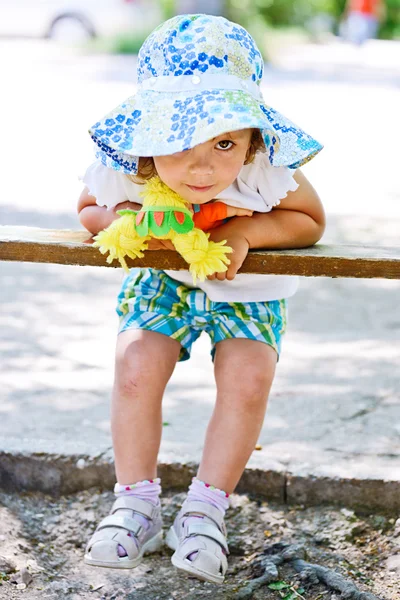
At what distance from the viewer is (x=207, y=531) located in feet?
8.10

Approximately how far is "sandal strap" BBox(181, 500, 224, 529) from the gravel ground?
14cm

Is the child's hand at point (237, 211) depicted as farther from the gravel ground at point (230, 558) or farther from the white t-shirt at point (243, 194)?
the gravel ground at point (230, 558)

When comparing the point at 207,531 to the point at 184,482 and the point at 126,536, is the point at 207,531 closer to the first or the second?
the point at 126,536

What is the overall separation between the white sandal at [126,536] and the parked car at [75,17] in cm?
1560

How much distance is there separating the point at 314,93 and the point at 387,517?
10198mm

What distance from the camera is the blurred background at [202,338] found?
131 inches

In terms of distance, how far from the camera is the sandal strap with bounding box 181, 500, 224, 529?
2518 mm

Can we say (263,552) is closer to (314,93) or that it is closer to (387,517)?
(387,517)

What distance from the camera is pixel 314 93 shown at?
1241cm

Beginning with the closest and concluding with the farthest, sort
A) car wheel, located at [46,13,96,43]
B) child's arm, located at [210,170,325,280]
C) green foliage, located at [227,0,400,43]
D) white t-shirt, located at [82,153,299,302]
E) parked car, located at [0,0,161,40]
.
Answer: child's arm, located at [210,170,325,280]
white t-shirt, located at [82,153,299,302]
green foliage, located at [227,0,400,43]
car wheel, located at [46,13,96,43]
parked car, located at [0,0,161,40]

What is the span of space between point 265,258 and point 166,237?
0.79 feet

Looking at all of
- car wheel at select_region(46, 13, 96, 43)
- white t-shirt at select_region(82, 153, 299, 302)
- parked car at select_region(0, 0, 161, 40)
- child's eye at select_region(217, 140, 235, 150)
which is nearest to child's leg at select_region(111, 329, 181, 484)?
white t-shirt at select_region(82, 153, 299, 302)

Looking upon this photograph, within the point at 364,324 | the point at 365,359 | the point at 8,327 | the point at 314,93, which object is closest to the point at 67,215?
the point at 8,327

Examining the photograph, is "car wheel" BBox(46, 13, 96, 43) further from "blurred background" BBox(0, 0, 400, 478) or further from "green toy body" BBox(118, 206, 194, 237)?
"green toy body" BBox(118, 206, 194, 237)
